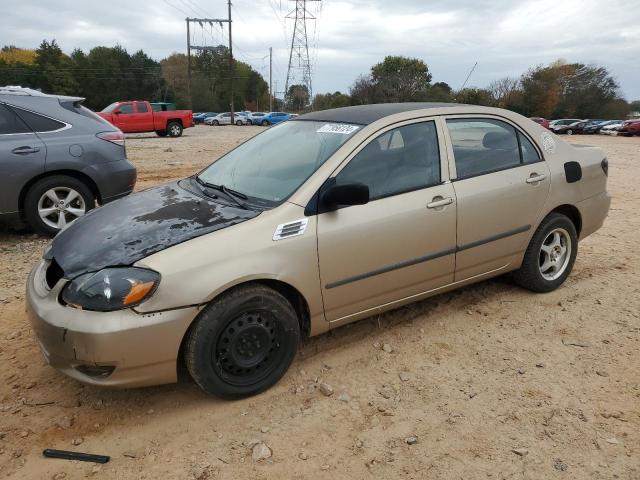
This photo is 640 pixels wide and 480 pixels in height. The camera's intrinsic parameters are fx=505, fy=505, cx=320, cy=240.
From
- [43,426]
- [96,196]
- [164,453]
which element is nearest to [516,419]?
[164,453]

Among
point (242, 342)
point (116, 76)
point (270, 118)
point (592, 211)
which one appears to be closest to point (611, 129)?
point (270, 118)

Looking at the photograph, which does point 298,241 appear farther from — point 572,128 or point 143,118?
point 572,128

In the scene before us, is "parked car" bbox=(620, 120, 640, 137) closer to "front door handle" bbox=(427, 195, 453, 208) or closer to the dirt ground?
the dirt ground

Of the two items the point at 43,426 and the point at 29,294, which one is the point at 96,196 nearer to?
the point at 29,294

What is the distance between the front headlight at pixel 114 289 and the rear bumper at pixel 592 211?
3491 millimetres

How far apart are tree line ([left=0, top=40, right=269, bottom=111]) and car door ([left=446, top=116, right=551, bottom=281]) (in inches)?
2161

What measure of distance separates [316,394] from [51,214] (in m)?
4.24

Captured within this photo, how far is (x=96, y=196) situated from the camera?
593 centimetres

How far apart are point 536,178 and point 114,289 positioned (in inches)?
122

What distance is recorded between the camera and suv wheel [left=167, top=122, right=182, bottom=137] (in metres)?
25.5

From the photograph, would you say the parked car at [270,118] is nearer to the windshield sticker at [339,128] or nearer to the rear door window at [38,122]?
the rear door window at [38,122]

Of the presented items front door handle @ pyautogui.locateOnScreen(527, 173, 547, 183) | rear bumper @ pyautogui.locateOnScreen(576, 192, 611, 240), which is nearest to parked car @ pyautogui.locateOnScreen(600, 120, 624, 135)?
rear bumper @ pyautogui.locateOnScreen(576, 192, 611, 240)

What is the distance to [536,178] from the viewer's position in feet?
12.8

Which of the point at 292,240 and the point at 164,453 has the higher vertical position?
the point at 292,240
